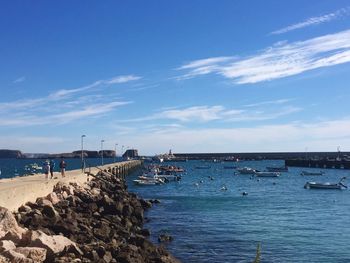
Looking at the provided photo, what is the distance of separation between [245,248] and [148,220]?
10.4 meters

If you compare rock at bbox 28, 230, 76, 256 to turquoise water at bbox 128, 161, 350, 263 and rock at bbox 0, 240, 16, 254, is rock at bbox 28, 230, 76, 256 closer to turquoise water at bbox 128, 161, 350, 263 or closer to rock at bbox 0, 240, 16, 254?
rock at bbox 0, 240, 16, 254

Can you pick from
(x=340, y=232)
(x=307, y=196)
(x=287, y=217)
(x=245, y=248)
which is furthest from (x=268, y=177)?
(x=245, y=248)

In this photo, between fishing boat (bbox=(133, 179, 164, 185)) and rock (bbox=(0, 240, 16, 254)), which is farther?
fishing boat (bbox=(133, 179, 164, 185))

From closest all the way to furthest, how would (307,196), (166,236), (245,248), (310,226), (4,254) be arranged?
1. (4,254)
2. (245,248)
3. (166,236)
4. (310,226)
5. (307,196)

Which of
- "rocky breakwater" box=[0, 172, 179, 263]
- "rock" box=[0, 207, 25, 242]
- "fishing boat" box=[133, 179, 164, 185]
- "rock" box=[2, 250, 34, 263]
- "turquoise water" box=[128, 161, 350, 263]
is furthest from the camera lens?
"fishing boat" box=[133, 179, 164, 185]

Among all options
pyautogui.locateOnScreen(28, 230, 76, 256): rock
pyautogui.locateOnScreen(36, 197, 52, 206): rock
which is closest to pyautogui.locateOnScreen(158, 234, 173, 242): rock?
pyautogui.locateOnScreen(36, 197, 52, 206): rock

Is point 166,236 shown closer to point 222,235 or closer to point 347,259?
point 222,235

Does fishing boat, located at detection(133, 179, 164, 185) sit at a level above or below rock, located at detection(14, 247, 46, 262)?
above

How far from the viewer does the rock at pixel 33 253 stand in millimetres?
16247

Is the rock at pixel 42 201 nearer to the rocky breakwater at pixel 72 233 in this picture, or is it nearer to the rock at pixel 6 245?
the rocky breakwater at pixel 72 233

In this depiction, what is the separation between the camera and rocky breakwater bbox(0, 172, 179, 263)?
16906 mm

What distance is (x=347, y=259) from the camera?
24.0 meters

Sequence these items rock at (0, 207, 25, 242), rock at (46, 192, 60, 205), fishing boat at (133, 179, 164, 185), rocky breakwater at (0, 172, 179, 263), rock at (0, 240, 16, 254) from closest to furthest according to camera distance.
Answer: rock at (0, 240, 16, 254), rocky breakwater at (0, 172, 179, 263), rock at (0, 207, 25, 242), rock at (46, 192, 60, 205), fishing boat at (133, 179, 164, 185)

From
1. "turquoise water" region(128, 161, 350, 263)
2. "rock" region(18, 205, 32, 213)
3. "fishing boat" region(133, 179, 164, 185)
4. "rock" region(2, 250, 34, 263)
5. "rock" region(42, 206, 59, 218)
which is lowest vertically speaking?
"turquoise water" region(128, 161, 350, 263)
